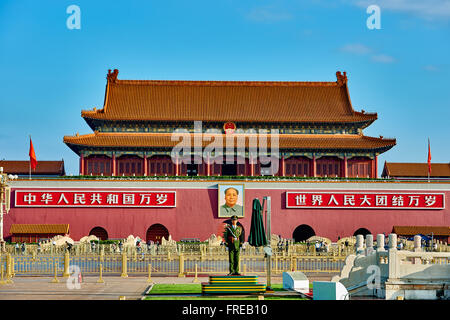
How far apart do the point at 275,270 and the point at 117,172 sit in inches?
994

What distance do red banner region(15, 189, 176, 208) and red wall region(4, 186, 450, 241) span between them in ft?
1.28

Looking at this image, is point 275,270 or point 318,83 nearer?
point 275,270

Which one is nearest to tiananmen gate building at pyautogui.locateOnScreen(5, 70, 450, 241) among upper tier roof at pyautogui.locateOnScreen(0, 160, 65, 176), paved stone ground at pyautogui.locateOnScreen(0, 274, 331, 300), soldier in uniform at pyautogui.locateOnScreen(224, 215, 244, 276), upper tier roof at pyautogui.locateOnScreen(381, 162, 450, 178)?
upper tier roof at pyautogui.locateOnScreen(0, 160, 65, 176)

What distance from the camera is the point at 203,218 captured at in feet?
169

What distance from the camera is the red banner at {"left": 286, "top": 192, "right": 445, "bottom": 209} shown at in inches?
2053

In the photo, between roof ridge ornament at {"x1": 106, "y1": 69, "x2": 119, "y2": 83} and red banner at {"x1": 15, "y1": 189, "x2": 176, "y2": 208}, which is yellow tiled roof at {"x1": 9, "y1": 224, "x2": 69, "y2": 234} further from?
roof ridge ornament at {"x1": 106, "y1": 69, "x2": 119, "y2": 83}

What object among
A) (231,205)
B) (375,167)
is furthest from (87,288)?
(375,167)

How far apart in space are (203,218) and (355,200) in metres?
11.3

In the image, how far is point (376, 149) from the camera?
55.7 meters

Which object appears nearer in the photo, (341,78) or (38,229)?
(38,229)

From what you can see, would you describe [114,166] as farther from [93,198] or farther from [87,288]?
[87,288]

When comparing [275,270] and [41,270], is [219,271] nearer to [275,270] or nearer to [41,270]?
[275,270]

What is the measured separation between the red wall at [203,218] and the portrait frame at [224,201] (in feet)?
1.07
